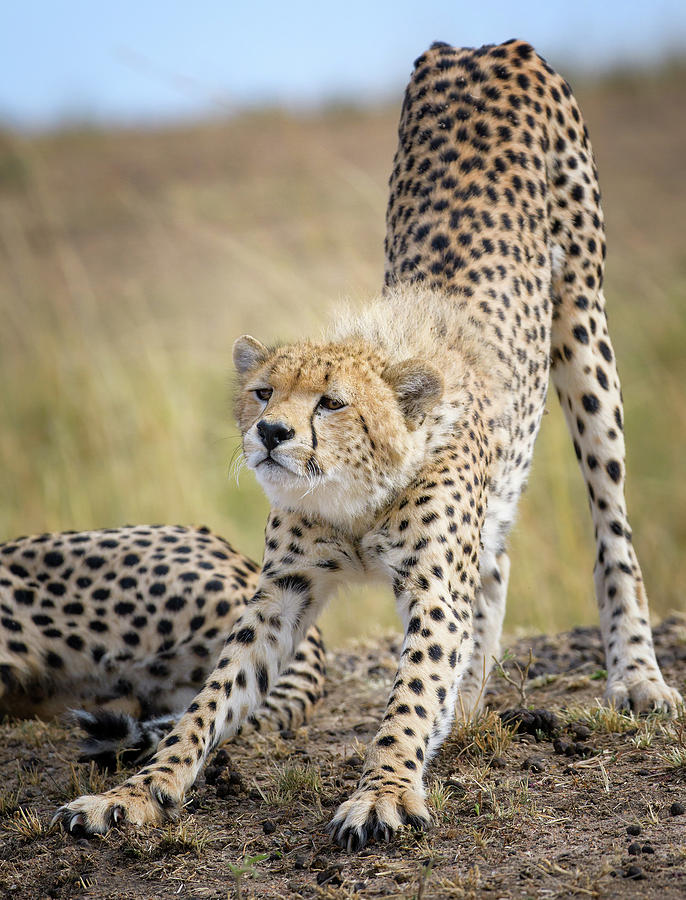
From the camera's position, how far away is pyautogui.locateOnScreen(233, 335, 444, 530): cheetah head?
2471 millimetres

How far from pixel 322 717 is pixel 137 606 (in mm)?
659

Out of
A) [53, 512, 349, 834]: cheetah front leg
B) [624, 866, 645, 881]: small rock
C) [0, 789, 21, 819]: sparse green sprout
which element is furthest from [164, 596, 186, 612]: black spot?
[624, 866, 645, 881]: small rock

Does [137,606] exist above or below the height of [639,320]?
below

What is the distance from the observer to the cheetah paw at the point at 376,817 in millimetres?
2221

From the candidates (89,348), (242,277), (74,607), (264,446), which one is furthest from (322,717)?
(242,277)

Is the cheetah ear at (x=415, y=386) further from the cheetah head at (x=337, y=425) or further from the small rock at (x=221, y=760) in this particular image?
the small rock at (x=221, y=760)

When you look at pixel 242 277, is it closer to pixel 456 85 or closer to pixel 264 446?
pixel 456 85

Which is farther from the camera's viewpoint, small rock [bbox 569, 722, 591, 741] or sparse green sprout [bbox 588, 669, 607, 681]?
sparse green sprout [bbox 588, 669, 607, 681]

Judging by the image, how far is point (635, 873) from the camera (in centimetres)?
199

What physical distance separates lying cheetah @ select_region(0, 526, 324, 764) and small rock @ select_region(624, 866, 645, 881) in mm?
1435

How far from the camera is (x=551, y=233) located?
143 inches

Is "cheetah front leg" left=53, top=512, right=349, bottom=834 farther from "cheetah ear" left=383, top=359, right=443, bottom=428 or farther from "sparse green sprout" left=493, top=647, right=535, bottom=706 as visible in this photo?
"sparse green sprout" left=493, top=647, right=535, bottom=706

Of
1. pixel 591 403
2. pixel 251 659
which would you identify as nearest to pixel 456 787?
pixel 251 659

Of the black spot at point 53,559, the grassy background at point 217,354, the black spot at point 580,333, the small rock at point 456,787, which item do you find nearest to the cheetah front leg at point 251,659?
the small rock at point 456,787
